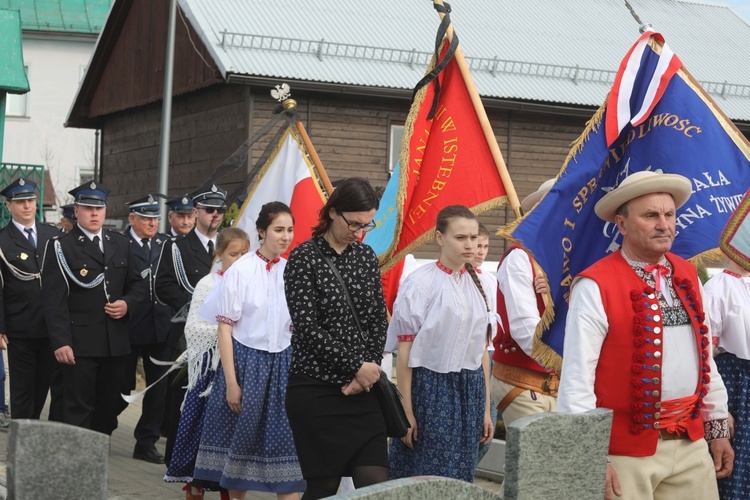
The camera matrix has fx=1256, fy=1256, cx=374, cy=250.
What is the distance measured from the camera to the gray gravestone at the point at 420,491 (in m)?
3.11

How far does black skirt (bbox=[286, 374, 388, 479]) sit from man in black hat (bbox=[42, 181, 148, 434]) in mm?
3797

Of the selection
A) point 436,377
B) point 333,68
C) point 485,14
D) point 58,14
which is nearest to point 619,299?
point 436,377

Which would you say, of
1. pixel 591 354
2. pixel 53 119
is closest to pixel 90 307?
pixel 591 354

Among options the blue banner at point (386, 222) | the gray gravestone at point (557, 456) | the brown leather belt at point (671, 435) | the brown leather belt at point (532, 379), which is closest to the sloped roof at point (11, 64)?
the blue banner at point (386, 222)

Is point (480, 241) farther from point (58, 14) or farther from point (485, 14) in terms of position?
point (58, 14)

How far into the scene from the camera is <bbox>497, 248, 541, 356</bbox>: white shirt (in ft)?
21.9

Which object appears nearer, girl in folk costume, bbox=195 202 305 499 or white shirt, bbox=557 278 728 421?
white shirt, bbox=557 278 728 421

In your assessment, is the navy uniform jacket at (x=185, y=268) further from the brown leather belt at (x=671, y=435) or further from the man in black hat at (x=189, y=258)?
the brown leather belt at (x=671, y=435)

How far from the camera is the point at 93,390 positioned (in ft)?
29.9

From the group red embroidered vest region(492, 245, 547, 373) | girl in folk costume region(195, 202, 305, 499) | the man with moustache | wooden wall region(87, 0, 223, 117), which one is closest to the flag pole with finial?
girl in folk costume region(195, 202, 305, 499)

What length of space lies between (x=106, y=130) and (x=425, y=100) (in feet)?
85.7

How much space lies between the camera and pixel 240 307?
23.5ft

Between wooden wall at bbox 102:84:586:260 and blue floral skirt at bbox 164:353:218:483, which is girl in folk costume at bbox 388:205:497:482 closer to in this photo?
blue floral skirt at bbox 164:353:218:483

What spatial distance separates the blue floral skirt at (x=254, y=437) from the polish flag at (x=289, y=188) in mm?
1711
